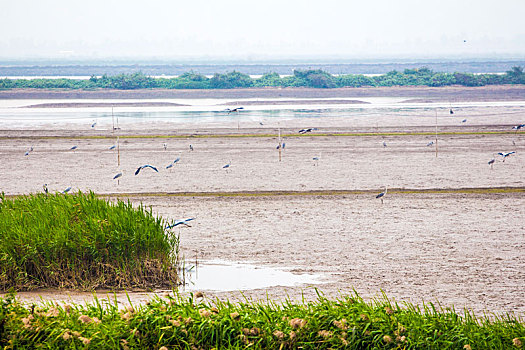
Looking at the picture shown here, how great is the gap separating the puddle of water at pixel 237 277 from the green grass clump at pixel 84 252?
0.50 m

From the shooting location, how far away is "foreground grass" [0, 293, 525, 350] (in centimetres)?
738

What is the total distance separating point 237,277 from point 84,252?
8.64ft

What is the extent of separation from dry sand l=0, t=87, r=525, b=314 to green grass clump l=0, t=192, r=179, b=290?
52 centimetres

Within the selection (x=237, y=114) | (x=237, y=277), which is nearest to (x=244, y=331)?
(x=237, y=277)

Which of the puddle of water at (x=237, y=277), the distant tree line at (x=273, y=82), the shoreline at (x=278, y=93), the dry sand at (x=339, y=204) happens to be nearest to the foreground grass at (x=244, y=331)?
the dry sand at (x=339, y=204)

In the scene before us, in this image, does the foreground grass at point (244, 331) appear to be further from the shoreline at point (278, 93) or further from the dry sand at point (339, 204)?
the shoreline at point (278, 93)

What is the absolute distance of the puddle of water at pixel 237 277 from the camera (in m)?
11.4

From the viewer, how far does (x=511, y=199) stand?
61.5 ft

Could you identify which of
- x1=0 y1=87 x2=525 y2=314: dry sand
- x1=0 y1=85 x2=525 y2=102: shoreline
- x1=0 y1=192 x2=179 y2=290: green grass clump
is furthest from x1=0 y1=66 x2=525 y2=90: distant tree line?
x1=0 y1=192 x2=179 y2=290: green grass clump

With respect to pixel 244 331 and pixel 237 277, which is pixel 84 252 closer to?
pixel 237 277

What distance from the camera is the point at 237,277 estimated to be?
39.1 feet

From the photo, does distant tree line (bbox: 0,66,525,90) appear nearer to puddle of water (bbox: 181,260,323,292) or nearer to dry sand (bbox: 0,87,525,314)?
dry sand (bbox: 0,87,525,314)

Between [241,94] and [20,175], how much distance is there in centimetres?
5436

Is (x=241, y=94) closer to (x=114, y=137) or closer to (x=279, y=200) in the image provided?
(x=114, y=137)
